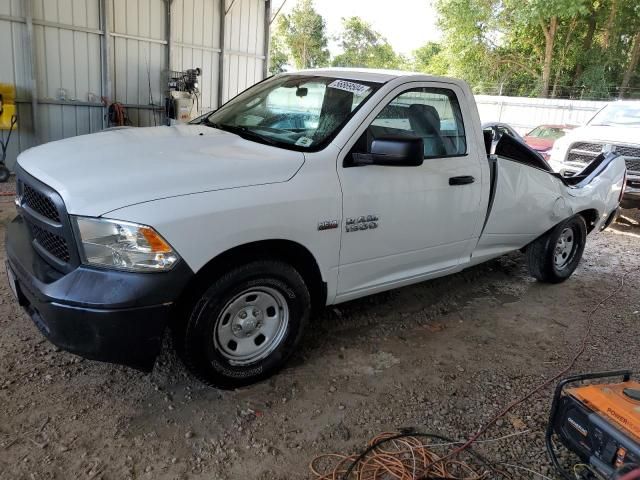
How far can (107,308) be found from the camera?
244 cm

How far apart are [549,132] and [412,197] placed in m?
13.5

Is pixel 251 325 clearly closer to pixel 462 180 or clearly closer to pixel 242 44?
pixel 462 180

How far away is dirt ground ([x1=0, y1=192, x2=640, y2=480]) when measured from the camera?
2.57 meters

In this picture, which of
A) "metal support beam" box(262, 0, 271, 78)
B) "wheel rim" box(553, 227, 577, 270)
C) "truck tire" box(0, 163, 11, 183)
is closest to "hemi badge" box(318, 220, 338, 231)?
"wheel rim" box(553, 227, 577, 270)

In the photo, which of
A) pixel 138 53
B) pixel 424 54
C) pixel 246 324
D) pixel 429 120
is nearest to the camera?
pixel 246 324

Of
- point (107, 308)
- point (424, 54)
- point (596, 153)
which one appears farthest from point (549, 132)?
point (424, 54)

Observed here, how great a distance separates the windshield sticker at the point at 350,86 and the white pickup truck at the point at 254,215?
2cm

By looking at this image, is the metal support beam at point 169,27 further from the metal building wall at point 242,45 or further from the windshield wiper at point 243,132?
the windshield wiper at point 243,132

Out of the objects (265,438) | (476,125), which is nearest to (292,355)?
(265,438)

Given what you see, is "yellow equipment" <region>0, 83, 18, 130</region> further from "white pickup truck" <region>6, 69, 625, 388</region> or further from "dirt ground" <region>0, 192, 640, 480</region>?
"white pickup truck" <region>6, 69, 625, 388</region>

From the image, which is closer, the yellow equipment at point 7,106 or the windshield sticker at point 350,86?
the windshield sticker at point 350,86

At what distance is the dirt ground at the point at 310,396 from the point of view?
8.43 feet

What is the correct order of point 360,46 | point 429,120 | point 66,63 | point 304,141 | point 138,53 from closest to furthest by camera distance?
point 304,141
point 429,120
point 66,63
point 138,53
point 360,46

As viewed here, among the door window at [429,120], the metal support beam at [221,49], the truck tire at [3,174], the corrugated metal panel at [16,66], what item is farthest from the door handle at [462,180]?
the metal support beam at [221,49]
